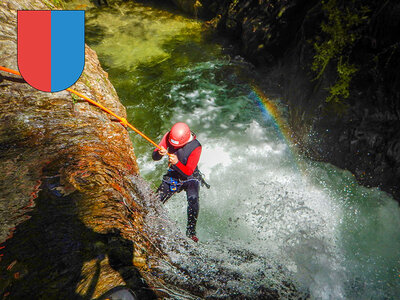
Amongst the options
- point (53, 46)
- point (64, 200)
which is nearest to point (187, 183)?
point (64, 200)

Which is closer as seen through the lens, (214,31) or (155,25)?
(214,31)

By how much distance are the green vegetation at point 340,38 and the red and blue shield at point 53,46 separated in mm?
4521

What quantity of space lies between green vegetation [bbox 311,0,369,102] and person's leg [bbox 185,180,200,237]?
10.8 ft

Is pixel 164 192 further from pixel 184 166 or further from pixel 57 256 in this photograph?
pixel 57 256

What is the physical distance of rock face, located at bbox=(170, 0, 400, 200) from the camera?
3.66 m

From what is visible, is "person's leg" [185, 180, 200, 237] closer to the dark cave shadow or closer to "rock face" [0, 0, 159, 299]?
"rock face" [0, 0, 159, 299]

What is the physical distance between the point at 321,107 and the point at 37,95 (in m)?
5.52

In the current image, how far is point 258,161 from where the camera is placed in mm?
5727

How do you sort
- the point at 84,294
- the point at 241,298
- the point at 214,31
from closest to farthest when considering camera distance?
the point at 84,294
the point at 241,298
the point at 214,31

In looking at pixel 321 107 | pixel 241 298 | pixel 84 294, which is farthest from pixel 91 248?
pixel 321 107

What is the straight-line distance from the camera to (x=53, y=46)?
3.02 m

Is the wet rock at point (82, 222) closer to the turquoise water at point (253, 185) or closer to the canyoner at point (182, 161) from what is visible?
the canyoner at point (182, 161)

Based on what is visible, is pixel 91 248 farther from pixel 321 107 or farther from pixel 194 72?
pixel 194 72

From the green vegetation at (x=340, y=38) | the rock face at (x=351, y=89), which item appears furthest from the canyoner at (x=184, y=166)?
the green vegetation at (x=340, y=38)
